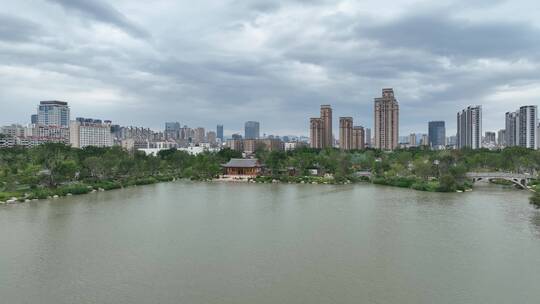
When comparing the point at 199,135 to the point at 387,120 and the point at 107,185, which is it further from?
the point at 107,185

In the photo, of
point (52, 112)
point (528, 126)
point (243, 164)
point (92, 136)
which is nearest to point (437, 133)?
point (528, 126)

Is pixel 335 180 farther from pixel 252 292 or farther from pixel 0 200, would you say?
pixel 252 292

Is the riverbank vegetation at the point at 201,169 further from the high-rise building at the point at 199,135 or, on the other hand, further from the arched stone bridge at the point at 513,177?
the high-rise building at the point at 199,135

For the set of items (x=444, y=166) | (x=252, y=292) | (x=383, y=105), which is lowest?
(x=252, y=292)

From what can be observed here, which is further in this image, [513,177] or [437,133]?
[437,133]

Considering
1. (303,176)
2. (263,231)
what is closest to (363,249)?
(263,231)

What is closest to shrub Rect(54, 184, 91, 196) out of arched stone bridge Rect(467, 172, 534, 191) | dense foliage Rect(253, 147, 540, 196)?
dense foliage Rect(253, 147, 540, 196)

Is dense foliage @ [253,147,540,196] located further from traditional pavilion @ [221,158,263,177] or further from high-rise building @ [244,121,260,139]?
high-rise building @ [244,121,260,139]
